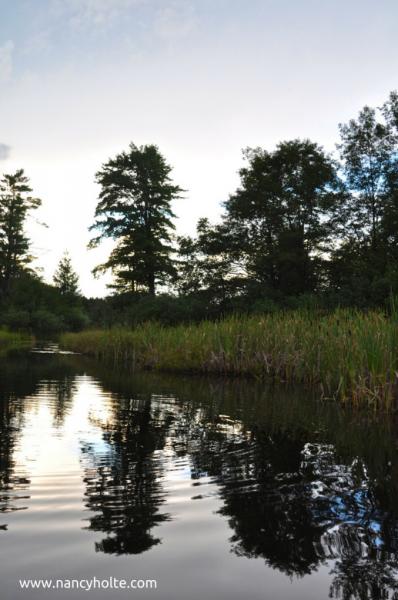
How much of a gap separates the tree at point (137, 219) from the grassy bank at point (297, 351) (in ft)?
65.3

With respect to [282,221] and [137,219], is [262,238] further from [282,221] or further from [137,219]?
[137,219]

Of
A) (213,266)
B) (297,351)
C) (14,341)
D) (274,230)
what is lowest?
(14,341)

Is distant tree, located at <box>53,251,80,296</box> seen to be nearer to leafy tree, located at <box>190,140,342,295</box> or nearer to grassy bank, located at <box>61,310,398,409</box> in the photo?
leafy tree, located at <box>190,140,342,295</box>

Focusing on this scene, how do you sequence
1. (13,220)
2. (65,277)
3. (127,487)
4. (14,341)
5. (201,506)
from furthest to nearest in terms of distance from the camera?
(65,277) → (13,220) → (14,341) → (127,487) → (201,506)

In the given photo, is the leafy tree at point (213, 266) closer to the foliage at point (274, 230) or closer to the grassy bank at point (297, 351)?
the foliage at point (274, 230)

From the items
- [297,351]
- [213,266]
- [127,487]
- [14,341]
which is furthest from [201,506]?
[213,266]

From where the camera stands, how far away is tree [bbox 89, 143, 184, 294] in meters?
36.1

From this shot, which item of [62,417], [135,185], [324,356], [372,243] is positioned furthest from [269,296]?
[62,417]

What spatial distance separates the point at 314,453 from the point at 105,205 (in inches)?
1423

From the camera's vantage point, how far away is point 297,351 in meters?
9.32

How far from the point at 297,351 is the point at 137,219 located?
29.6 metres

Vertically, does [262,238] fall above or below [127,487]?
above

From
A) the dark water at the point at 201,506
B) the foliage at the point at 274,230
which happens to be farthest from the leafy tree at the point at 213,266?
the dark water at the point at 201,506

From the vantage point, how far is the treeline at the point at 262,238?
2817cm
